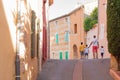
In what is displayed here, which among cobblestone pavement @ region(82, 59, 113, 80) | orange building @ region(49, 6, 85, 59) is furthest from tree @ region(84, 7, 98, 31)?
cobblestone pavement @ region(82, 59, 113, 80)

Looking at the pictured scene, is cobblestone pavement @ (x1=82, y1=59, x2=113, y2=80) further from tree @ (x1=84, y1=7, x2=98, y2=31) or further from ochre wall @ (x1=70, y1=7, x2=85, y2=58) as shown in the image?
ochre wall @ (x1=70, y1=7, x2=85, y2=58)

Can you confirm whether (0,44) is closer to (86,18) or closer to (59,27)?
(86,18)

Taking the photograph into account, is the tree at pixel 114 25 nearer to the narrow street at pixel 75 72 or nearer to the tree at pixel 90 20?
the narrow street at pixel 75 72

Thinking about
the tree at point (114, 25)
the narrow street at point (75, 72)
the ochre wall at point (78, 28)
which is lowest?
the narrow street at point (75, 72)

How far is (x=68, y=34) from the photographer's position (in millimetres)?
49562

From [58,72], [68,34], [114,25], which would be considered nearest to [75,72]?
[58,72]

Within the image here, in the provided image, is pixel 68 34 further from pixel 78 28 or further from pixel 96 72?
pixel 96 72

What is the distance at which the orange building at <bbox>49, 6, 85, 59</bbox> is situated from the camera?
46.6m

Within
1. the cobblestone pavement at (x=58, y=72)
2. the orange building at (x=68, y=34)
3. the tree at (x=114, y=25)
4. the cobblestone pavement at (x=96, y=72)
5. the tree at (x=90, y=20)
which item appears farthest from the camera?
the orange building at (x=68, y=34)

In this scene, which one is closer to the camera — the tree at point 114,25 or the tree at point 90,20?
the tree at point 114,25

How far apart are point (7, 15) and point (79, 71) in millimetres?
10281

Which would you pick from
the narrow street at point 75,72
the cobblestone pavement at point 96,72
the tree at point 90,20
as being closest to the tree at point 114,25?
the cobblestone pavement at point 96,72

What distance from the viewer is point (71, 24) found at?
48375 mm

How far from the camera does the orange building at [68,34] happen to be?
46562mm
